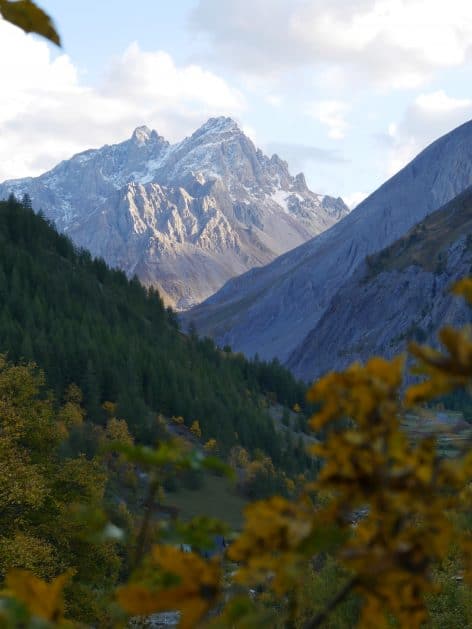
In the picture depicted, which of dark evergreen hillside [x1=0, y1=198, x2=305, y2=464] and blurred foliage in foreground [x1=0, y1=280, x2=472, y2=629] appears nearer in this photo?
blurred foliage in foreground [x1=0, y1=280, x2=472, y2=629]

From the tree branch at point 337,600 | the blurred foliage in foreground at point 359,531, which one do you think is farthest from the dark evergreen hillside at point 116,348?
the tree branch at point 337,600

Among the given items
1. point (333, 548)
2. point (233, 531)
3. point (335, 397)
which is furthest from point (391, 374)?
point (233, 531)

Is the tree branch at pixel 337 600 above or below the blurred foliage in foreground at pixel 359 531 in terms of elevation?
below

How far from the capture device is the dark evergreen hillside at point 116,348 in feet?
302

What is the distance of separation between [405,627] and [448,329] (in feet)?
2.83

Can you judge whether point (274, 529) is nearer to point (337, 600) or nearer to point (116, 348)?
point (337, 600)

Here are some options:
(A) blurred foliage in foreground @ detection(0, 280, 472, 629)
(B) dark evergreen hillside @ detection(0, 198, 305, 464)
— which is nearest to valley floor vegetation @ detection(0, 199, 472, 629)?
(A) blurred foliage in foreground @ detection(0, 280, 472, 629)

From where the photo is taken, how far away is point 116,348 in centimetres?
11050

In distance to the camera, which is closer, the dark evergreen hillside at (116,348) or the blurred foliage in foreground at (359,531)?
the blurred foliage in foreground at (359,531)

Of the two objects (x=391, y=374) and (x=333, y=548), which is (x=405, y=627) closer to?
(x=333, y=548)

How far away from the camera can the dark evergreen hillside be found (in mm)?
91938

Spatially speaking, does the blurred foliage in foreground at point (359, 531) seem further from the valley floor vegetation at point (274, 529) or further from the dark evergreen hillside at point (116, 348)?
the dark evergreen hillside at point (116, 348)

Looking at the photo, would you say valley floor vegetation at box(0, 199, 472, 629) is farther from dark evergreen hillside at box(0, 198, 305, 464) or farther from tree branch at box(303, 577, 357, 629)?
dark evergreen hillside at box(0, 198, 305, 464)

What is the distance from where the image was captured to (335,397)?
1.88 metres
